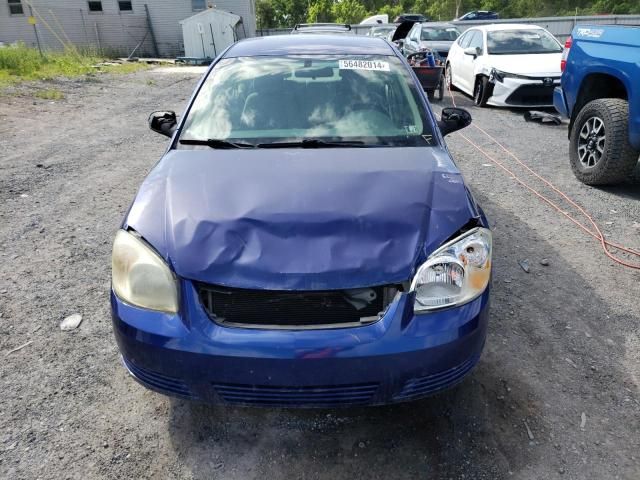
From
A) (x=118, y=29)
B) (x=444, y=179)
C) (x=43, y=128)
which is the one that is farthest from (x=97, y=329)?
(x=118, y=29)

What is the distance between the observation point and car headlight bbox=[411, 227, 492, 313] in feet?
6.45

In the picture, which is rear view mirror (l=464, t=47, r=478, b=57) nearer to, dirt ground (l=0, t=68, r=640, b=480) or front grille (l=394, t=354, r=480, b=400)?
dirt ground (l=0, t=68, r=640, b=480)

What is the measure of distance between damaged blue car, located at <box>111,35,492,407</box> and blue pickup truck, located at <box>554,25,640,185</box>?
3.30 m

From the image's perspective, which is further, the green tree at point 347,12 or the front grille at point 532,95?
the green tree at point 347,12

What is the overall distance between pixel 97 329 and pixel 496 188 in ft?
13.7

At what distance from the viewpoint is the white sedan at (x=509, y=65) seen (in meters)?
8.77

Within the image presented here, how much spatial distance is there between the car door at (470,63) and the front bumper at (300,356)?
9123mm

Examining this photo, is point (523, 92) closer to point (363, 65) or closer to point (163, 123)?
point (363, 65)

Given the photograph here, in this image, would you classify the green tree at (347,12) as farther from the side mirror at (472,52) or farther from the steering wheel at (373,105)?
the steering wheel at (373,105)

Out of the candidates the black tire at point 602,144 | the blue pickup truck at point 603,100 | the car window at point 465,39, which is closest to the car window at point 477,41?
the car window at point 465,39

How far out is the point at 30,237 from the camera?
13.8 feet

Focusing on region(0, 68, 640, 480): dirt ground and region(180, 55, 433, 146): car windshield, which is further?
region(180, 55, 433, 146): car windshield

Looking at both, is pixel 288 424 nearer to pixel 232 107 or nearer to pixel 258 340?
pixel 258 340

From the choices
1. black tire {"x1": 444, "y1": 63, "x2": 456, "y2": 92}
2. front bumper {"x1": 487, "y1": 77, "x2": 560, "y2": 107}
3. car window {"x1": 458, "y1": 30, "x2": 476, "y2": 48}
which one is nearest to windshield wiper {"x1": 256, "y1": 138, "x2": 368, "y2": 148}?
front bumper {"x1": 487, "y1": 77, "x2": 560, "y2": 107}
